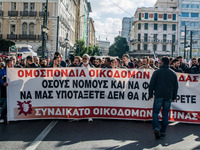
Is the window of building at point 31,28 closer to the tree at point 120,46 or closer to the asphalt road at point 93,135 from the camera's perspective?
the asphalt road at point 93,135

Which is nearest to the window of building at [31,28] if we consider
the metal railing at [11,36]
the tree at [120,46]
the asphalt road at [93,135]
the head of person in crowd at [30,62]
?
the metal railing at [11,36]

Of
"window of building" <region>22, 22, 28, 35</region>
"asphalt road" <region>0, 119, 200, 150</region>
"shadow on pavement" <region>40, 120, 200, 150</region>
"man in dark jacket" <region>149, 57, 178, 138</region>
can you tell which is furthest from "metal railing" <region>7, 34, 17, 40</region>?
"man in dark jacket" <region>149, 57, 178, 138</region>

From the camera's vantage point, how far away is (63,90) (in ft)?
24.0

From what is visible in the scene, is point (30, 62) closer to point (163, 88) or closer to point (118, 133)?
point (118, 133)

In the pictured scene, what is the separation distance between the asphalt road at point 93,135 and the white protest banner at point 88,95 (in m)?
0.22

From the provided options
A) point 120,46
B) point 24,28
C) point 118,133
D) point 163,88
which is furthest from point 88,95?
point 120,46

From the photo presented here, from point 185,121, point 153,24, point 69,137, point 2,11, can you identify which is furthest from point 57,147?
point 153,24

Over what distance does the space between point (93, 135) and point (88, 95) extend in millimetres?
1750

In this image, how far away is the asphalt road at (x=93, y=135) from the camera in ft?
16.6

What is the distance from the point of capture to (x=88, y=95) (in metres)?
7.35

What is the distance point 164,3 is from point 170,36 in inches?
513

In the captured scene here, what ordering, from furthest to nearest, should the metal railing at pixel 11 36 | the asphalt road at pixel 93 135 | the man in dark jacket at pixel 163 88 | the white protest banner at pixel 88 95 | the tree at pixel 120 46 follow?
the tree at pixel 120 46 < the metal railing at pixel 11 36 < the white protest banner at pixel 88 95 < the man in dark jacket at pixel 163 88 < the asphalt road at pixel 93 135

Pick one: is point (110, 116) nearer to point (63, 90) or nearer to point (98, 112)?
Result: point (98, 112)

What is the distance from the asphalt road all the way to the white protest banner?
22 centimetres
